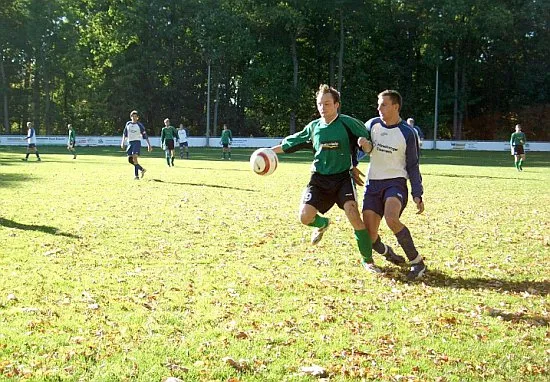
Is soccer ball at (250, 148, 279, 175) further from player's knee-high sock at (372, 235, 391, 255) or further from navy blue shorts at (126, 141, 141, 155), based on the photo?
navy blue shorts at (126, 141, 141, 155)

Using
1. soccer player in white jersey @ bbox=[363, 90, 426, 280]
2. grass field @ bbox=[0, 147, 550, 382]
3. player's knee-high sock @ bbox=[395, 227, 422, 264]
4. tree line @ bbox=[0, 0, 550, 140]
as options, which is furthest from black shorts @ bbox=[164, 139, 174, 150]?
tree line @ bbox=[0, 0, 550, 140]

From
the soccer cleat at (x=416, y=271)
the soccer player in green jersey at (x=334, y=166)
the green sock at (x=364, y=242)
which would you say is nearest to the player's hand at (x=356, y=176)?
the soccer player in green jersey at (x=334, y=166)

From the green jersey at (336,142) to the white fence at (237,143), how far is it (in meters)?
46.6

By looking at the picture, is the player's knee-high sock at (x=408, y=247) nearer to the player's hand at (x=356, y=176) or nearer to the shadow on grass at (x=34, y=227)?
the player's hand at (x=356, y=176)

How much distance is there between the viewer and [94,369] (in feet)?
13.8

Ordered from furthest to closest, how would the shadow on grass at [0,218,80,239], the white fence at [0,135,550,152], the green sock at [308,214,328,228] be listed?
the white fence at [0,135,550,152] < the shadow on grass at [0,218,80,239] < the green sock at [308,214,328,228]

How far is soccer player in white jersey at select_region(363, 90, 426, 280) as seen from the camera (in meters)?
7.21

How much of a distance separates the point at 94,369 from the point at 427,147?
55.1 meters

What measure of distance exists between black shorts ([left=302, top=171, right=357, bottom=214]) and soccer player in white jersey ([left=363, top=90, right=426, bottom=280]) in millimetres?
279

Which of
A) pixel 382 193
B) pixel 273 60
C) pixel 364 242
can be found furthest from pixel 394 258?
pixel 273 60

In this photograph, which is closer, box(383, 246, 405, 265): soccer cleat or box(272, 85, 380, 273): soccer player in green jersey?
box(272, 85, 380, 273): soccer player in green jersey

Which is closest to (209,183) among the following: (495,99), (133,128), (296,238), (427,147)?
(133,128)

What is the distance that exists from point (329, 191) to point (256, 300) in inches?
Result: 80.9

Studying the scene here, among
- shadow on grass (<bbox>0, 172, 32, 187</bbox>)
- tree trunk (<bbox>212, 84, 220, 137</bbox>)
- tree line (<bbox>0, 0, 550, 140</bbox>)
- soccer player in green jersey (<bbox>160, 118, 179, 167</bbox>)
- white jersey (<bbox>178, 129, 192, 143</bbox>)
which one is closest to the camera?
shadow on grass (<bbox>0, 172, 32, 187</bbox>)
